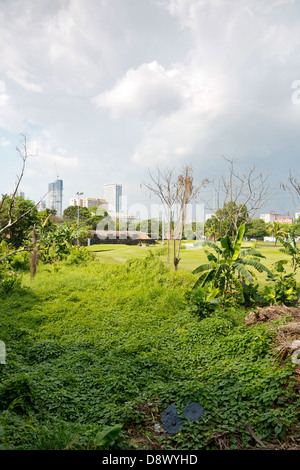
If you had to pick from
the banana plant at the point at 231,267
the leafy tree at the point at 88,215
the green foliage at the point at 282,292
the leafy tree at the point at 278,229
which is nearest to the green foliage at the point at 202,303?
the banana plant at the point at 231,267

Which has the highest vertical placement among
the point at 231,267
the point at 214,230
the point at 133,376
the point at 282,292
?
the point at 214,230

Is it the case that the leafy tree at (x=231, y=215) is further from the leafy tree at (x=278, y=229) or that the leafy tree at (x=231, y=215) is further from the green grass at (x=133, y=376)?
the green grass at (x=133, y=376)

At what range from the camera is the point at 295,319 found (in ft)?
14.5

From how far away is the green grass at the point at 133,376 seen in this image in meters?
2.39

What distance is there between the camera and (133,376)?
337cm

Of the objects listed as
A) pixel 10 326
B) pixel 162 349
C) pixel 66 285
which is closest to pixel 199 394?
pixel 162 349

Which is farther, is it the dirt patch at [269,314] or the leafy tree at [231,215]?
the leafy tree at [231,215]

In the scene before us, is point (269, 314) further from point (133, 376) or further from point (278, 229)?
point (278, 229)

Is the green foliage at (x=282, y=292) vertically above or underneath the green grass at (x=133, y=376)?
above

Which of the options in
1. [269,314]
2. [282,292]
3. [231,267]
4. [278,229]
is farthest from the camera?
[278,229]

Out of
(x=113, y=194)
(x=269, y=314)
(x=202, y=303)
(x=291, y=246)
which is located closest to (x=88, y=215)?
(x=113, y=194)

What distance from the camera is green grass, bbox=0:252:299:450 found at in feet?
7.84

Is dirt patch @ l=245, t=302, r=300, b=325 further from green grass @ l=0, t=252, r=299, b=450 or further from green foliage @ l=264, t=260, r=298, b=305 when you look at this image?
green foliage @ l=264, t=260, r=298, b=305
